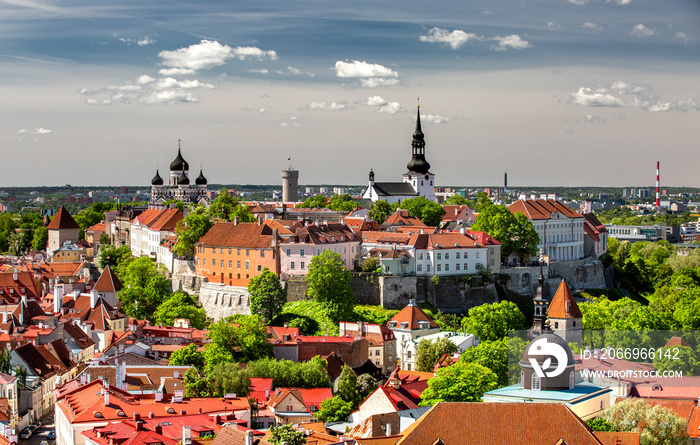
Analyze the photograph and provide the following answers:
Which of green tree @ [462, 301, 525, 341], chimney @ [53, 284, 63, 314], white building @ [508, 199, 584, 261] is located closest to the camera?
green tree @ [462, 301, 525, 341]

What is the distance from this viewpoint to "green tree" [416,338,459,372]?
52.0 meters

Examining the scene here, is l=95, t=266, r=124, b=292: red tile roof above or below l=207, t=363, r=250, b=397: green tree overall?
above

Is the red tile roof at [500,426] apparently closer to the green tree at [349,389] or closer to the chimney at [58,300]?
the green tree at [349,389]

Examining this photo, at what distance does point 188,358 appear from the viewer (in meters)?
50.2

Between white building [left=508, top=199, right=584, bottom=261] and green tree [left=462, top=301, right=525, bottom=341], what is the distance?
20.2 m

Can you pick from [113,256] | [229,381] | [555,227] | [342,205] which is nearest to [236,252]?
[229,381]

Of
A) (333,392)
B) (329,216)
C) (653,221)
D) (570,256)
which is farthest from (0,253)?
(653,221)

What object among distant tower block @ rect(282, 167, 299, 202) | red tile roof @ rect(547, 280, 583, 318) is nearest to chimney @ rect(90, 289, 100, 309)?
red tile roof @ rect(547, 280, 583, 318)

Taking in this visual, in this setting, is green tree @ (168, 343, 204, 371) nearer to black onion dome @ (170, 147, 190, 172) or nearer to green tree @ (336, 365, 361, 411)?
green tree @ (336, 365, 361, 411)

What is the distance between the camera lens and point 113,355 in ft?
158

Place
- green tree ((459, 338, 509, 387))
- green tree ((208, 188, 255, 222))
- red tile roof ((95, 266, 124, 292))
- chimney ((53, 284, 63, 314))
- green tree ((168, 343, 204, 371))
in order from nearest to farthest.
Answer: green tree ((459, 338, 509, 387)) < green tree ((168, 343, 204, 371)) < chimney ((53, 284, 63, 314)) < red tile roof ((95, 266, 124, 292)) < green tree ((208, 188, 255, 222))

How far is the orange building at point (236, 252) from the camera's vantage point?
63.6m

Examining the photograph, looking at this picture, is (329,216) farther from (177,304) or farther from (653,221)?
(653,221)

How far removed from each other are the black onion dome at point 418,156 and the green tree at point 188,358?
199 ft
